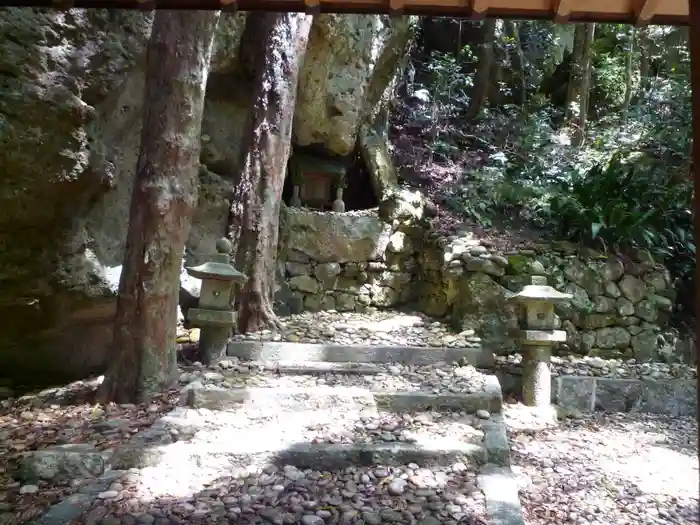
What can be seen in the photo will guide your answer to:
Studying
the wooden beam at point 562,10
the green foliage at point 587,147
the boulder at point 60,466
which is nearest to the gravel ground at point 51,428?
the boulder at point 60,466

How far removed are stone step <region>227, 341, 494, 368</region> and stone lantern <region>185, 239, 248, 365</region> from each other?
8.1 inches

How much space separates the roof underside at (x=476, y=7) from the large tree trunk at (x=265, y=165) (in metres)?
3.00

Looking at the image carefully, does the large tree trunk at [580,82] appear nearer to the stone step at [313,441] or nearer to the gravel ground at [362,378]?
the gravel ground at [362,378]

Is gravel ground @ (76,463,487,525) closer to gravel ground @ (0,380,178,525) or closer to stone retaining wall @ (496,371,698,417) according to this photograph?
gravel ground @ (0,380,178,525)

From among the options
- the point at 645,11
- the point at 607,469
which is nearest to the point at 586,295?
the point at 607,469

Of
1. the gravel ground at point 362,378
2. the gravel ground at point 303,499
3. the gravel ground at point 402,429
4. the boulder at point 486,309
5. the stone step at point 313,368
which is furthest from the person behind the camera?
the boulder at point 486,309

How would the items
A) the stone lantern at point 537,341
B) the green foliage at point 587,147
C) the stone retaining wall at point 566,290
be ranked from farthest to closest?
the green foliage at point 587,147, the stone retaining wall at point 566,290, the stone lantern at point 537,341

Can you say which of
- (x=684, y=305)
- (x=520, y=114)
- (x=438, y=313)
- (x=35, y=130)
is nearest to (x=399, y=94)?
(x=520, y=114)

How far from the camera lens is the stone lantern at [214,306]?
4469 mm

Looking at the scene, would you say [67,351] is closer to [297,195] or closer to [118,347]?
[118,347]

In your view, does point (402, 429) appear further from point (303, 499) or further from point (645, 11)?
point (645, 11)

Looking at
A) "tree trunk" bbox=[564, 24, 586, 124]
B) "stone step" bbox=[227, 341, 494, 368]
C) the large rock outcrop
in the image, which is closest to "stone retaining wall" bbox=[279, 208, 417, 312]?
"stone step" bbox=[227, 341, 494, 368]

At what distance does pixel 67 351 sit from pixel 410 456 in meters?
3.85

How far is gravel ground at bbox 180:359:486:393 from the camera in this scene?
13.1 ft
